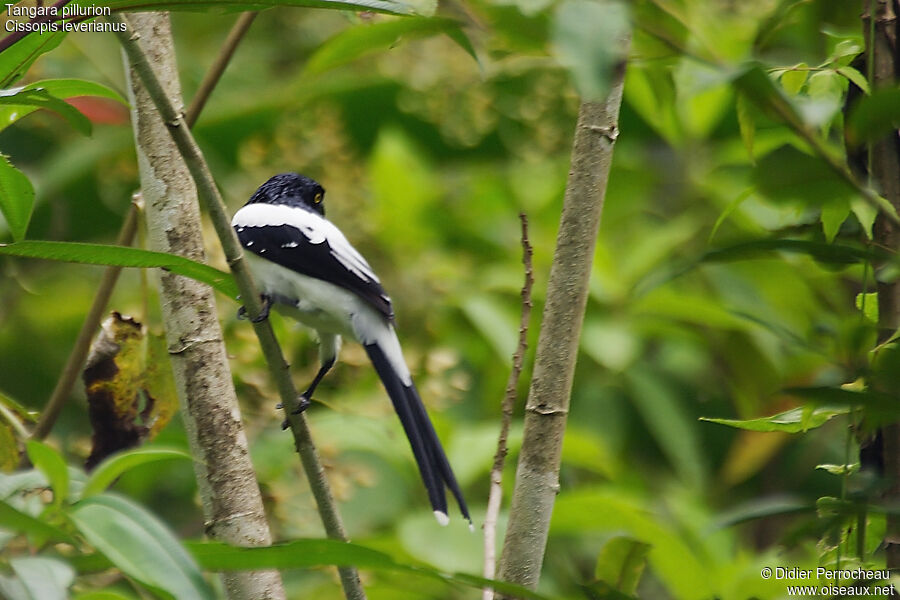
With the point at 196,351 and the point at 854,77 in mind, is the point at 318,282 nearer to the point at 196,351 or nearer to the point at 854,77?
the point at 196,351

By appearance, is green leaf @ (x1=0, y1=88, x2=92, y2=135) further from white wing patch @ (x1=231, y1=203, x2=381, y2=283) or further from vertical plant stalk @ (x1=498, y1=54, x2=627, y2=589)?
white wing patch @ (x1=231, y1=203, x2=381, y2=283)

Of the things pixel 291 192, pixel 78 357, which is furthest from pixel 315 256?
pixel 78 357

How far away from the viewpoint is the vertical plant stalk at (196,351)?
116 cm

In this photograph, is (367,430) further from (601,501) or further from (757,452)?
(757,452)

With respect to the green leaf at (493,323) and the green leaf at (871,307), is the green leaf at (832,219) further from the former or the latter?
the green leaf at (493,323)

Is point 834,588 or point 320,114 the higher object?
point 320,114

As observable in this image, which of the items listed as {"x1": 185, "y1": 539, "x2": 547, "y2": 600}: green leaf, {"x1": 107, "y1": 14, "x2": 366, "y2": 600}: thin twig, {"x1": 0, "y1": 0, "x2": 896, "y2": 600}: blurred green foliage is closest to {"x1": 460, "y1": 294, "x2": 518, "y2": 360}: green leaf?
{"x1": 0, "y1": 0, "x2": 896, "y2": 600}: blurred green foliage

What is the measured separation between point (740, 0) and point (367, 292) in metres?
2.09

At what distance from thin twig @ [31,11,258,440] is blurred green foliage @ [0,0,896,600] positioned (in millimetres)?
236

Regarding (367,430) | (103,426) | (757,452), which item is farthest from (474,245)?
(103,426)

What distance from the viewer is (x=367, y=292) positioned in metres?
1.86

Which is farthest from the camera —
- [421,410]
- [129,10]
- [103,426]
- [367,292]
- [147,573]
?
[367,292]

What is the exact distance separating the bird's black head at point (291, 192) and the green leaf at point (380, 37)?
0.26 m

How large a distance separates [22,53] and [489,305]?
185cm
